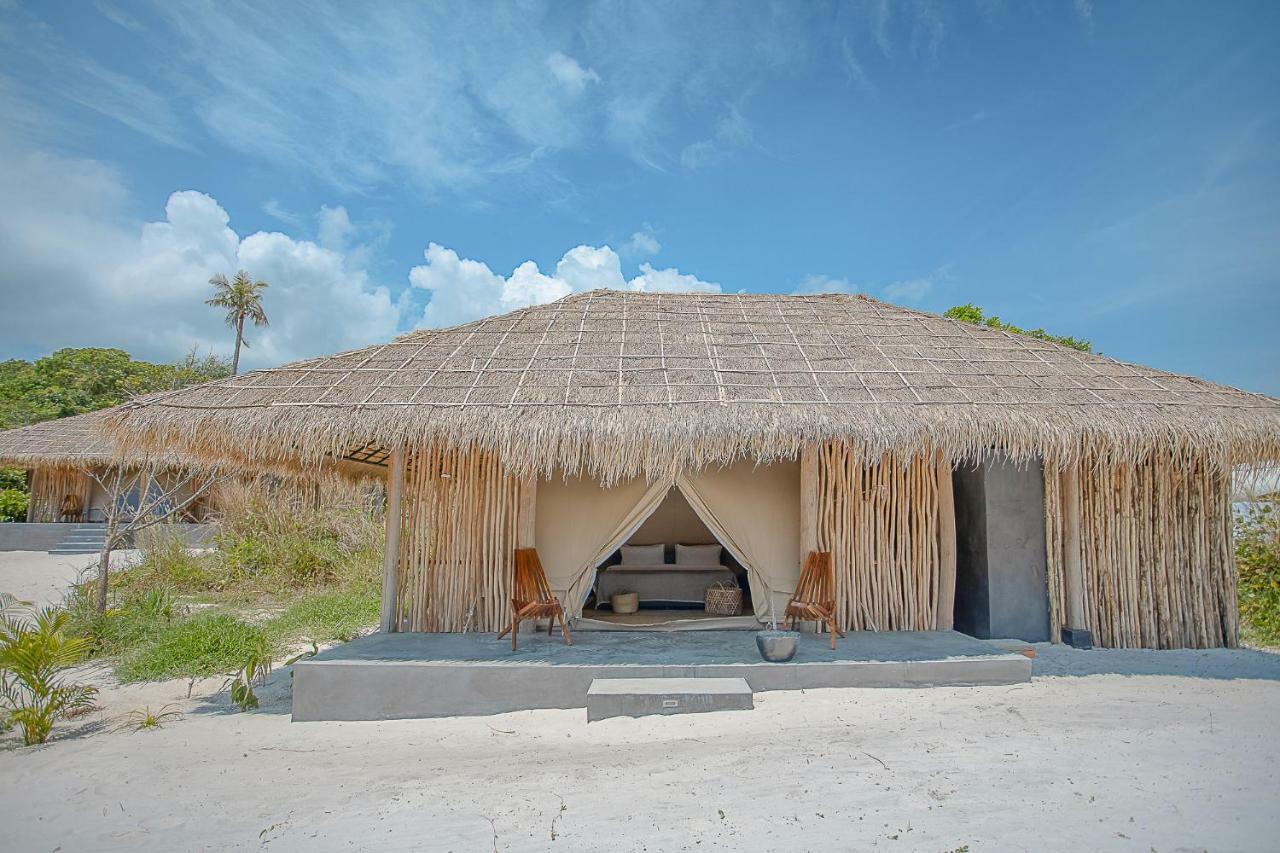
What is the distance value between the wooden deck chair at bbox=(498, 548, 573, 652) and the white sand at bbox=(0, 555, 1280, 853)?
0.81 m

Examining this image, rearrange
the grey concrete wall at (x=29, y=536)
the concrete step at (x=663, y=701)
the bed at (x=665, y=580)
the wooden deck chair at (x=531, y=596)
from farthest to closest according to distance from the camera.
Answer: the grey concrete wall at (x=29, y=536), the bed at (x=665, y=580), the wooden deck chair at (x=531, y=596), the concrete step at (x=663, y=701)

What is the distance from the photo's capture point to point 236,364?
23.2 m

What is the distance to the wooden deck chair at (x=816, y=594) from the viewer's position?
4.99 meters

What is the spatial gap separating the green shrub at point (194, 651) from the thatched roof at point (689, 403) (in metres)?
1.51

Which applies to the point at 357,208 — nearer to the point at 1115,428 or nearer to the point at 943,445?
the point at 943,445

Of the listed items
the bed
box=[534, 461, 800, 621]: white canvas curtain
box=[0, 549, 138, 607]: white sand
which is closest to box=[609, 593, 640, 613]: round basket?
the bed

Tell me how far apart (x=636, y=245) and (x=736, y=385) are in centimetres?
444

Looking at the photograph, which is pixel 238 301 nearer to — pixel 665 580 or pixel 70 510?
pixel 70 510

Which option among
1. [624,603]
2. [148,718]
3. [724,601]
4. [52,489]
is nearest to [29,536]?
[52,489]

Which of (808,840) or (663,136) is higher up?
(663,136)

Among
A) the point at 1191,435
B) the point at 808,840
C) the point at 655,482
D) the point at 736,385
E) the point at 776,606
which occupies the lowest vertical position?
the point at 808,840

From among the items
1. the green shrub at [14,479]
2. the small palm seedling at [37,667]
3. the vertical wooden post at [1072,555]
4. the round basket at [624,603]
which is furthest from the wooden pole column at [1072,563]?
the green shrub at [14,479]

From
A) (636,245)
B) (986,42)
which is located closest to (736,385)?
(636,245)

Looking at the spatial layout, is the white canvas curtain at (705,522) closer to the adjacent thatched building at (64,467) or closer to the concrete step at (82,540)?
the adjacent thatched building at (64,467)
